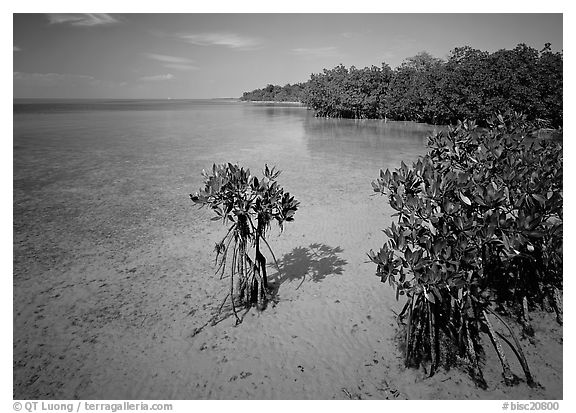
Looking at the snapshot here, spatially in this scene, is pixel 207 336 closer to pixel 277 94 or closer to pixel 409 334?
pixel 409 334

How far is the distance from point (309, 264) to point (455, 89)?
3317cm

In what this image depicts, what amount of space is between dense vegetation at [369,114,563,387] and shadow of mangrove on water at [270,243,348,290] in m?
2.59

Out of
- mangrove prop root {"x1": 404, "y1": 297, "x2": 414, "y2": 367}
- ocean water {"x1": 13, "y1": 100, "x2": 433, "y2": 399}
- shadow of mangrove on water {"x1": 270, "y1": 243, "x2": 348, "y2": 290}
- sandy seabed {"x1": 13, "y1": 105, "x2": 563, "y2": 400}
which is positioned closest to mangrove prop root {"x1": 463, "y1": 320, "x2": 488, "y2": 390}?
sandy seabed {"x1": 13, "y1": 105, "x2": 563, "y2": 400}

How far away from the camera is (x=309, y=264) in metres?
7.42

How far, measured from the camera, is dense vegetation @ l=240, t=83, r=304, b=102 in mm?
125625

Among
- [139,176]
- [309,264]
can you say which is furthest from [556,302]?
[139,176]

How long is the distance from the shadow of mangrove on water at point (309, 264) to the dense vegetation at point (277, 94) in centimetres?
10658

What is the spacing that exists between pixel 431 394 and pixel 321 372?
4.44 ft

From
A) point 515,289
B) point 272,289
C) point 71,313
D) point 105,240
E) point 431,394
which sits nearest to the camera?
point 431,394

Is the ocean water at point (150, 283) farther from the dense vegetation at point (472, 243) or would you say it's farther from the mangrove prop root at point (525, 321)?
the mangrove prop root at point (525, 321)

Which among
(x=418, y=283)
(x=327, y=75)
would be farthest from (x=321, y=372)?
(x=327, y=75)

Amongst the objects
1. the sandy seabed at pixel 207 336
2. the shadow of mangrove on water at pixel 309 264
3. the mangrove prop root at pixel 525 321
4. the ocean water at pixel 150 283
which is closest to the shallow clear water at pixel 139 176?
the ocean water at pixel 150 283

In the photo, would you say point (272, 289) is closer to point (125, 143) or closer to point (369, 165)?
point (369, 165)

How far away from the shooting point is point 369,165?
684 inches
